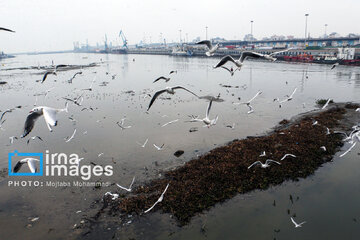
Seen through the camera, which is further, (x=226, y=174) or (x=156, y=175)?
(x=156, y=175)

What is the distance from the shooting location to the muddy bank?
10094 mm

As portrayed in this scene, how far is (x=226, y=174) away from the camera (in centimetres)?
1180

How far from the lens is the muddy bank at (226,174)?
1009 centimetres

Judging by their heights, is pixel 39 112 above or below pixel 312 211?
above

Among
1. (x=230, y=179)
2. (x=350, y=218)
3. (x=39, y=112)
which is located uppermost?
A: (x=39, y=112)

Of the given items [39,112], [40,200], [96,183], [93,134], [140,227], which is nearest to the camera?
[39,112]

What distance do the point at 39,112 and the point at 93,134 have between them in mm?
11418

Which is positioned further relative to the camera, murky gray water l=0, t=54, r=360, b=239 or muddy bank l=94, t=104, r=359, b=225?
muddy bank l=94, t=104, r=359, b=225

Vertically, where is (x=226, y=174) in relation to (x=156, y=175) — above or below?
above

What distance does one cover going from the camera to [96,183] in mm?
12312

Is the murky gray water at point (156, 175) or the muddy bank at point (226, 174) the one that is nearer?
the murky gray water at point (156, 175)

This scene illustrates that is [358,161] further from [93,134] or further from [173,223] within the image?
[93,134]

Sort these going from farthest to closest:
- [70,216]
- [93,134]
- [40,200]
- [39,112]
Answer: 1. [93,134]
2. [40,200]
3. [70,216]
4. [39,112]

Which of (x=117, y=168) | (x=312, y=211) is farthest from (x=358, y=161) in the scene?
(x=117, y=168)
